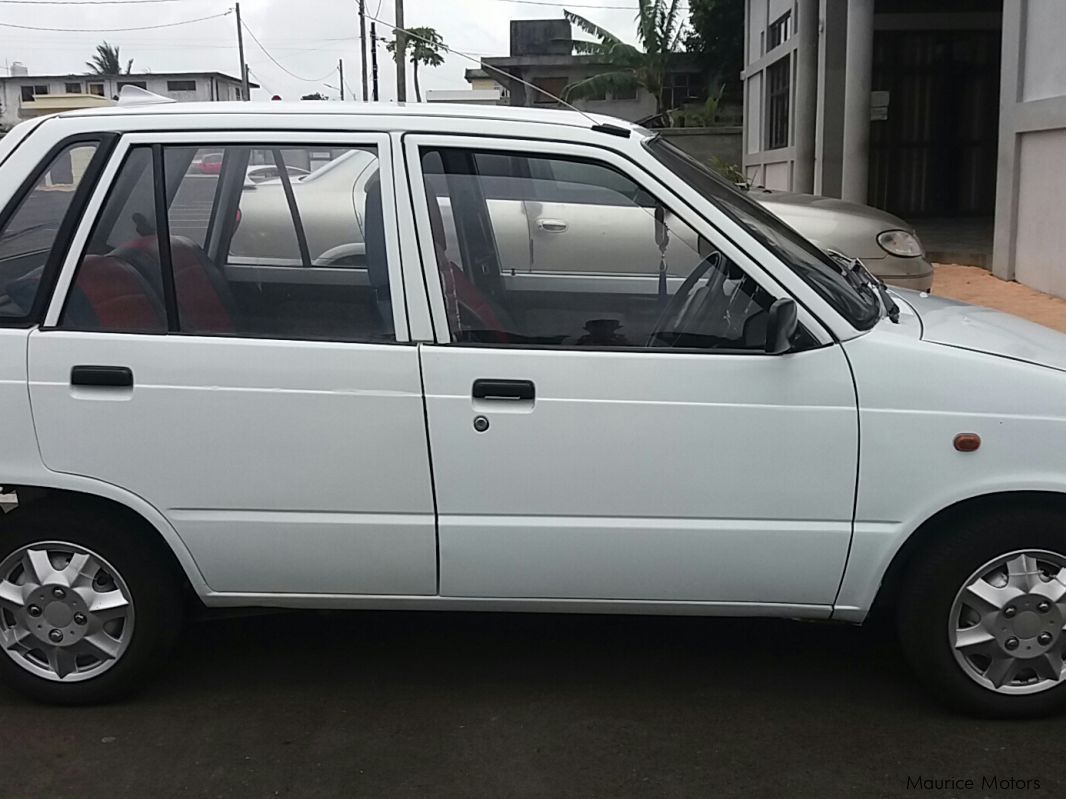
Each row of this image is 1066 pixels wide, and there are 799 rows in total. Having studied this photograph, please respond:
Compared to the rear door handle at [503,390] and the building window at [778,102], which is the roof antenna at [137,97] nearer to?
the rear door handle at [503,390]

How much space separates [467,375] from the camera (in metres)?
3.58

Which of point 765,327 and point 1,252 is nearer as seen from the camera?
point 765,327

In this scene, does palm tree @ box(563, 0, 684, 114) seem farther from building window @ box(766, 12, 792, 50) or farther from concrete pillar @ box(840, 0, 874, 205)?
concrete pillar @ box(840, 0, 874, 205)

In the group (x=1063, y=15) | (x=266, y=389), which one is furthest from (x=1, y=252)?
(x=1063, y=15)

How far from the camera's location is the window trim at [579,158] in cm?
358

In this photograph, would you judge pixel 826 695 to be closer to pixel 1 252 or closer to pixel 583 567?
pixel 583 567

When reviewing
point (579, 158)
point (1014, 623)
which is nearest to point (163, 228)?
point (579, 158)

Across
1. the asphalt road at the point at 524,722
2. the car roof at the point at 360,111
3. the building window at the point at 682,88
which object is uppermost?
the building window at the point at 682,88

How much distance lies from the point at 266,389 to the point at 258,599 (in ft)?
2.26

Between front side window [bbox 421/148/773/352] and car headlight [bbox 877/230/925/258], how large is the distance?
5433 mm

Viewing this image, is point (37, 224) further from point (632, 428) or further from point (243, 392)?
point (632, 428)

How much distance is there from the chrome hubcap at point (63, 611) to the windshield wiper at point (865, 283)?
2552 mm

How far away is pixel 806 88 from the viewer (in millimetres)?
19984

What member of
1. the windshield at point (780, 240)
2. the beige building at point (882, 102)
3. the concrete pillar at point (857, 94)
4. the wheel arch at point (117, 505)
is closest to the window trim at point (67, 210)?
the wheel arch at point (117, 505)
